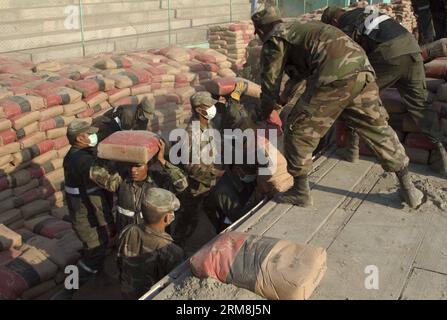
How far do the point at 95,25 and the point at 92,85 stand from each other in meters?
5.48

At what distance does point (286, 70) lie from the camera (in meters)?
3.84

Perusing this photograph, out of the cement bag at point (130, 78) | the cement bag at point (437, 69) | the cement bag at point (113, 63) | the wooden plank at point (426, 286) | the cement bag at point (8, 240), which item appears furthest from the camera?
the cement bag at point (113, 63)

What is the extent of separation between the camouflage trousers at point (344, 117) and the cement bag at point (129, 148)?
1085 mm

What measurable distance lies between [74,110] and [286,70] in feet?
11.9

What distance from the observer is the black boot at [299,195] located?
150 inches

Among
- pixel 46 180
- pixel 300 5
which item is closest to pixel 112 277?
pixel 46 180

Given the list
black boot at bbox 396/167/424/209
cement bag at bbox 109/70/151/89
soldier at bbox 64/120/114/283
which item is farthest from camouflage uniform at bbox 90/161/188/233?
cement bag at bbox 109/70/151/89

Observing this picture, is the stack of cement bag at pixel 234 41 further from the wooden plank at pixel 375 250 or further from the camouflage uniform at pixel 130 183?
the wooden plank at pixel 375 250

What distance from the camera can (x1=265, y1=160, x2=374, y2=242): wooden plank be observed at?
3467 mm

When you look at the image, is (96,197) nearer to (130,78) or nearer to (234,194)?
(234,194)

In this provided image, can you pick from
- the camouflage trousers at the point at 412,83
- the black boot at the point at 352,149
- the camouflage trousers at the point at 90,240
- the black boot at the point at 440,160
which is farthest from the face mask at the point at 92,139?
the black boot at the point at 440,160

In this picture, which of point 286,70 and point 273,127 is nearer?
point 286,70

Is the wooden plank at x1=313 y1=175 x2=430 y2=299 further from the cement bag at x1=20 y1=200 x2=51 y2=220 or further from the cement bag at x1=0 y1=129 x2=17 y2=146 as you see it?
the cement bag at x1=0 y1=129 x2=17 y2=146
